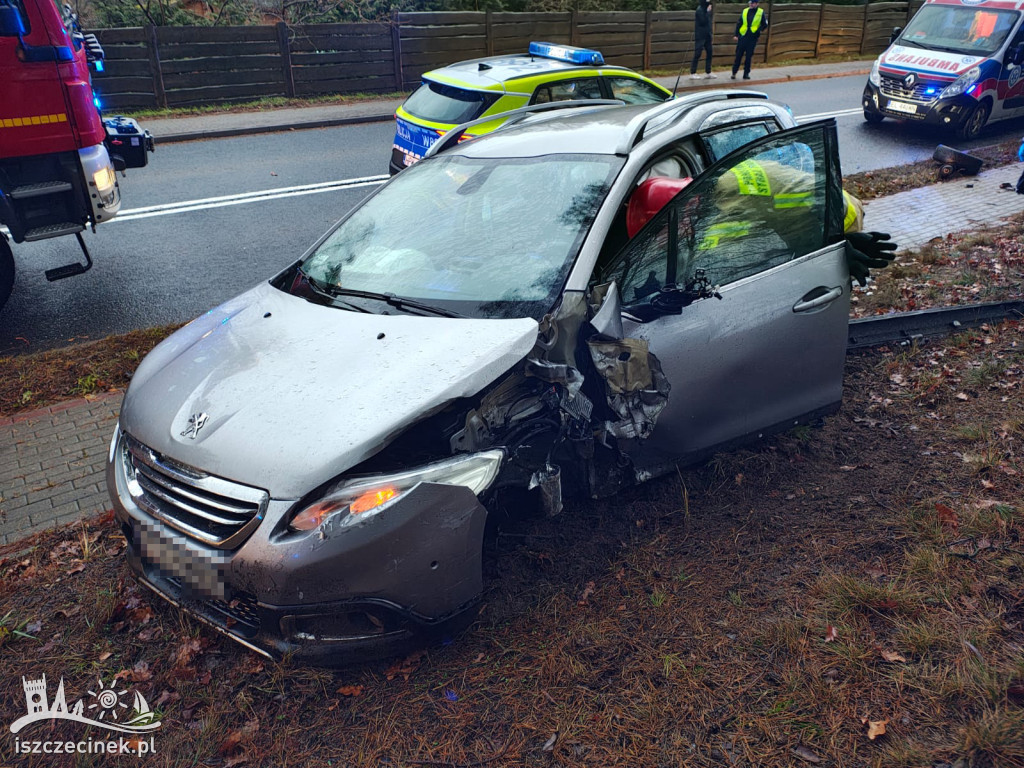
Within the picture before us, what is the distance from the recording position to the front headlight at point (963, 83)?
486 inches

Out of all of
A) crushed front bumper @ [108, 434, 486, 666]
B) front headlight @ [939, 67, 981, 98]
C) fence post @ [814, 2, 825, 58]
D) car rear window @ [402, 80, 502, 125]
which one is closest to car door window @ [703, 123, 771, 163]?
crushed front bumper @ [108, 434, 486, 666]

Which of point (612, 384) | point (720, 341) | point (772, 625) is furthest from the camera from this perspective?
point (720, 341)

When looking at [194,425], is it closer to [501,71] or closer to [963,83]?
[501,71]

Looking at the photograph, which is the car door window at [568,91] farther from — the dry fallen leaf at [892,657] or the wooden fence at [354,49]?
the dry fallen leaf at [892,657]

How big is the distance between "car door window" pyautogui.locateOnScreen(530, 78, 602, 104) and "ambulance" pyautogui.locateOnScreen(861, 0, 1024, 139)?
685cm

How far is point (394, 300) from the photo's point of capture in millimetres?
3486

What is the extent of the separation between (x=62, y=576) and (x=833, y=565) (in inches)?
135

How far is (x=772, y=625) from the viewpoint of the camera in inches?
121

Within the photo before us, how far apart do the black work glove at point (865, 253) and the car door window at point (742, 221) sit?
12 cm

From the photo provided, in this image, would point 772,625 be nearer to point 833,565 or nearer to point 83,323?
point 833,565

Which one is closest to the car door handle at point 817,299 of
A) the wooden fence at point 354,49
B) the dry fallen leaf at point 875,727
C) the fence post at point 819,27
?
the dry fallen leaf at point 875,727

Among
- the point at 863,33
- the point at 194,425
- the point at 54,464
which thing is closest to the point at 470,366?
the point at 194,425

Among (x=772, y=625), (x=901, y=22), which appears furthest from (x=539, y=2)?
(x=772, y=625)

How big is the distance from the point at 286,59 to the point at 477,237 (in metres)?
15.1
